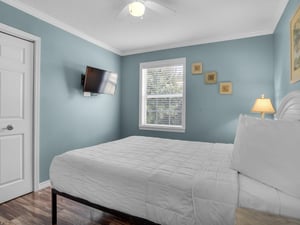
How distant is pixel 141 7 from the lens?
76.9 inches

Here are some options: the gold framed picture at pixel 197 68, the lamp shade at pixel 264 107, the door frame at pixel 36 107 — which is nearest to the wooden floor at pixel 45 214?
the door frame at pixel 36 107

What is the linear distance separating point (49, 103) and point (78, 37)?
4.30ft

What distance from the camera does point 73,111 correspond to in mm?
3084

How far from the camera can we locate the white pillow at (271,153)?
3.31 ft

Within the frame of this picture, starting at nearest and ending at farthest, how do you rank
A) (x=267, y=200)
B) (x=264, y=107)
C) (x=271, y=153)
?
(x=267, y=200) → (x=271, y=153) → (x=264, y=107)

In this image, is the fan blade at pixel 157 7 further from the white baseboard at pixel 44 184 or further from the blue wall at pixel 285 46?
the white baseboard at pixel 44 184

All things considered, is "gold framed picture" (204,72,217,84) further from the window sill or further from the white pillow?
the white pillow

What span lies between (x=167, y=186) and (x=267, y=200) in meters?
0.59

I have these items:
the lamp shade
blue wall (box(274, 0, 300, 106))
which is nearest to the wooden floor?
the lamp shade

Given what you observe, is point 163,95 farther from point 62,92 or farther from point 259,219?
point 259,219

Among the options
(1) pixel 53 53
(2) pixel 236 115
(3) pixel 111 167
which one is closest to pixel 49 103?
(1) pixel 53 53

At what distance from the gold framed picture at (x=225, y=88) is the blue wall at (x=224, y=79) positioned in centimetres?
7

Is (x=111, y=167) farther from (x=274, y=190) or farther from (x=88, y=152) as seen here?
(x=274, y=190)

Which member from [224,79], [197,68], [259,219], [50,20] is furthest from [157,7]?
[259,219]
